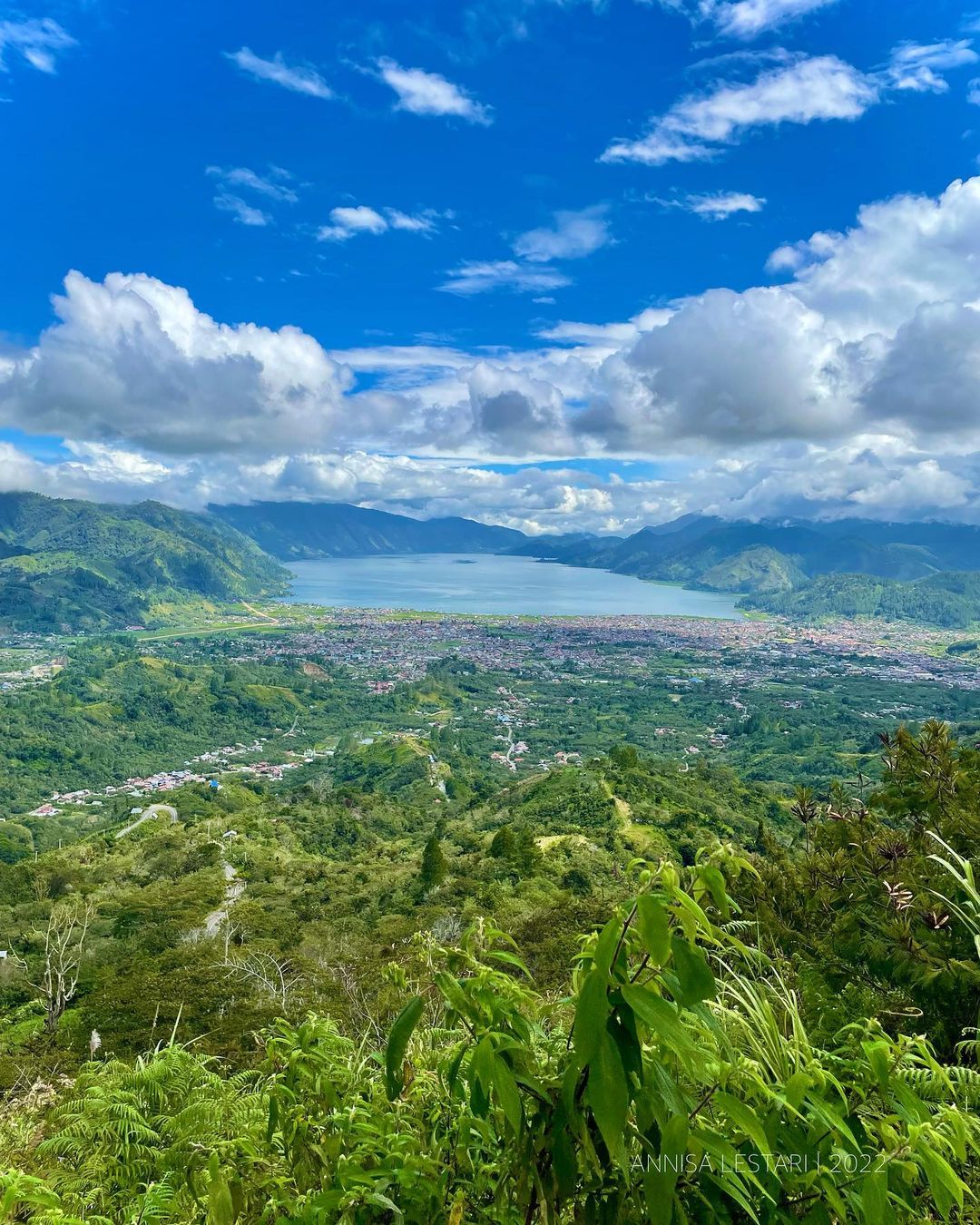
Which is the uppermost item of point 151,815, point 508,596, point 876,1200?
point 876,1200

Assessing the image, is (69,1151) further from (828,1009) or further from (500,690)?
(500,690)

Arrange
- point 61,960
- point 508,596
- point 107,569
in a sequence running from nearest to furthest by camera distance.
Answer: point 61,960
point 107,569
point 508,596

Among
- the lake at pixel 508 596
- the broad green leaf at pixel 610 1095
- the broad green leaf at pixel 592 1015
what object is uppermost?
the broad green leaf at pixel 592 1015

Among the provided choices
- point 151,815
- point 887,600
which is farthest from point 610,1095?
point 887,600

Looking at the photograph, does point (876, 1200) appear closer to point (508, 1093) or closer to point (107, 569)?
point (508, 1093)

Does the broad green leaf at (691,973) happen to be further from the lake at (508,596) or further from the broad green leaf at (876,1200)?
the lake at (508,596)

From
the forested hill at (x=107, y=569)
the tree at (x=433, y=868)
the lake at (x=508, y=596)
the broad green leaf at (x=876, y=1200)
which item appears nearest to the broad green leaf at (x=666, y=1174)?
the broad green leaf at (x=876, y=1200)

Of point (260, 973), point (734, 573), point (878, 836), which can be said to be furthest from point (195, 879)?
point (734, 573)
